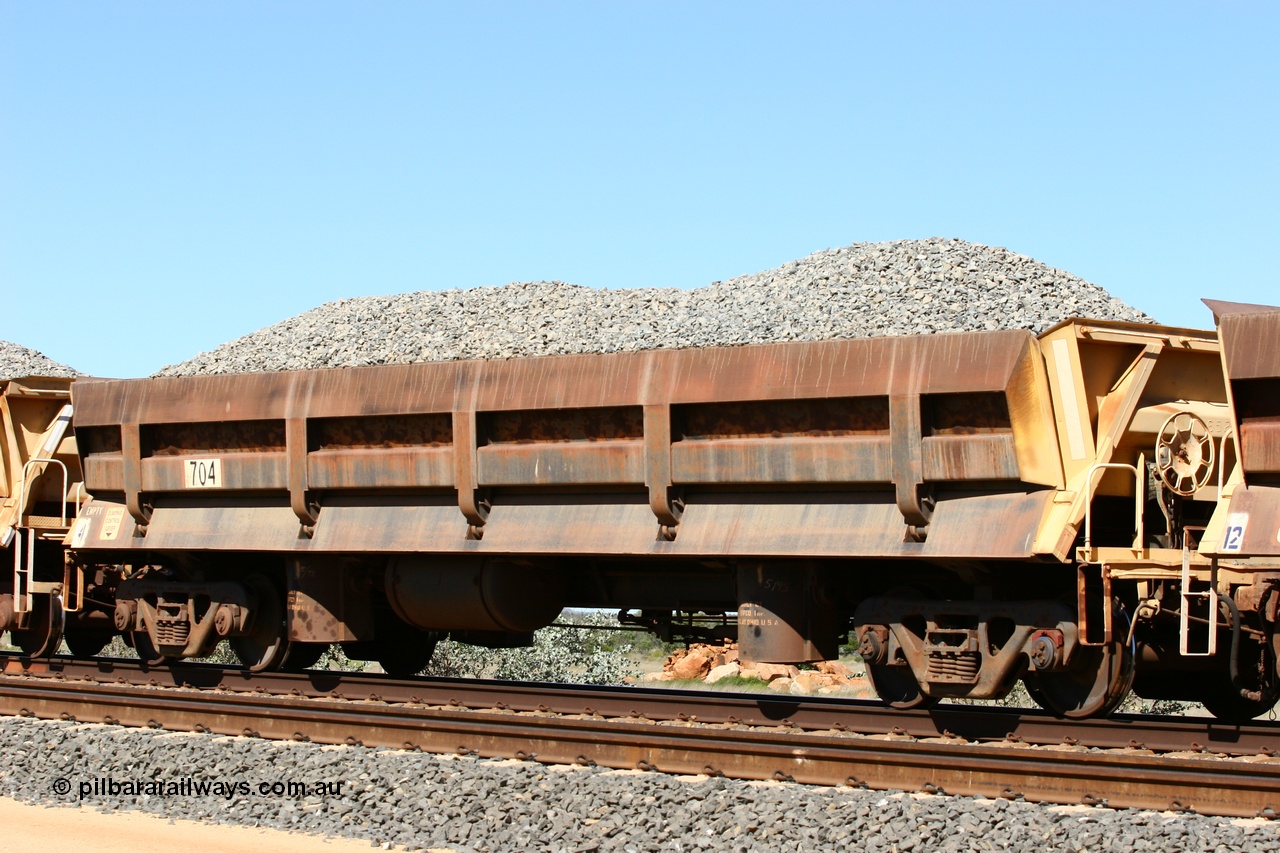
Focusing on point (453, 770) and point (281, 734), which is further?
point (281, 734)

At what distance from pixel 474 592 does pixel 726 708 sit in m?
2.14

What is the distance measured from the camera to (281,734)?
1029 centimetres

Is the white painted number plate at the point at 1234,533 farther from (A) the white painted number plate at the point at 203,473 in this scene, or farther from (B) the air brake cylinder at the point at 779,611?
(A) the white painted number plate at the point at 203,473

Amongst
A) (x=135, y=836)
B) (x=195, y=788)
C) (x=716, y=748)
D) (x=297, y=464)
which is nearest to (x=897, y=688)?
(x=716, y=748)

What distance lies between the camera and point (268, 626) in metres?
12.6

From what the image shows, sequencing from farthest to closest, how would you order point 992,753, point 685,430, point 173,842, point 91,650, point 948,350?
point 91,650 < point 685,430 < point 948,350 < point 992,753 < point 173,842

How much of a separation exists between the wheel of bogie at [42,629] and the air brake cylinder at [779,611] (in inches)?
285

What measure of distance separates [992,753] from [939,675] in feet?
3.86

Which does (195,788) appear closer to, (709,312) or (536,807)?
(536,807)

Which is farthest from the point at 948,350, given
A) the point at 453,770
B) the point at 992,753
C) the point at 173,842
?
the point at 173,842

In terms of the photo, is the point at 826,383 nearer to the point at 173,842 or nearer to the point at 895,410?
the point at 895,410

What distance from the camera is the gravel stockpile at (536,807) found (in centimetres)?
692

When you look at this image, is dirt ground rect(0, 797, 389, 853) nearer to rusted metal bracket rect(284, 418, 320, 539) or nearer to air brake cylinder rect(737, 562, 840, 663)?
air brake cylinder rect(737, 562, 840, 663)

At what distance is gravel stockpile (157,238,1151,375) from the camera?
45.2ft
